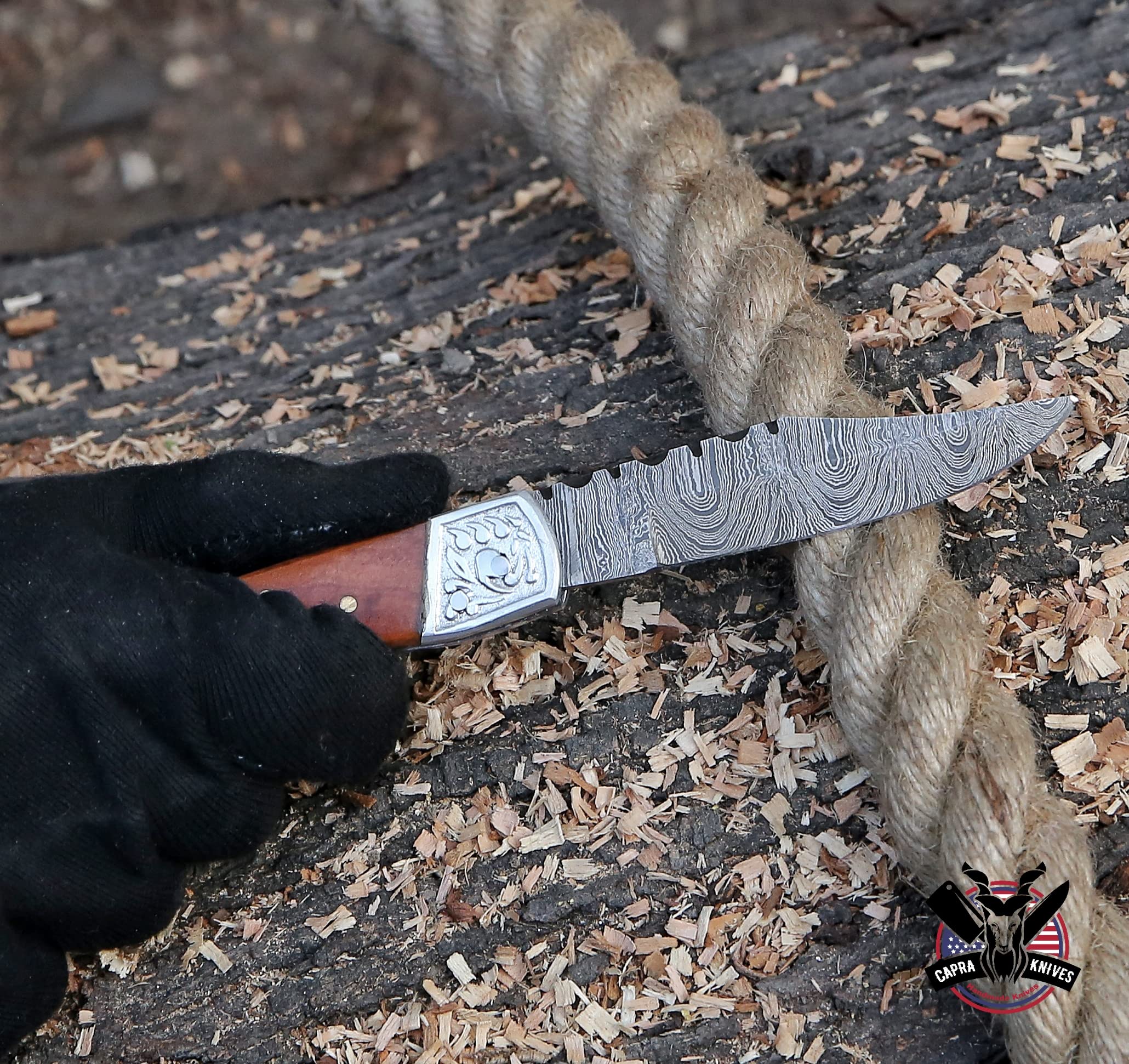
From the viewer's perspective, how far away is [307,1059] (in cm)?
124

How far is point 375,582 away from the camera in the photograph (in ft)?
4.31

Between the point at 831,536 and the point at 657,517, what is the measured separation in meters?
0.21

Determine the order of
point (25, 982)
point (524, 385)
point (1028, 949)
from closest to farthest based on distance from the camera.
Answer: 1. point (1028, 949)
2. point (25, 982)
3. point (524, 385)

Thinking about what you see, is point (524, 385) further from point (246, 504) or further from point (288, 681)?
point (288, 681)

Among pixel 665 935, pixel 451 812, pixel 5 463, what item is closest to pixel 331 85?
pixel 5 463

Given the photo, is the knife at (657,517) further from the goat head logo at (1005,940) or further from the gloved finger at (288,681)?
the goat head logo at (1005,940)

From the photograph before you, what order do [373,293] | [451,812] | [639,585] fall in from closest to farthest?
[451,812] → [639,585] → [373,293]

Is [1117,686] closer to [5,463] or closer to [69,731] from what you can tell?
[69,731]

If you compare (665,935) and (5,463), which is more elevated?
(5,463)

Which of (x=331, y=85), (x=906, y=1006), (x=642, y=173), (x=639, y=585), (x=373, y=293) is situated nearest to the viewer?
(x=906, y=1006)

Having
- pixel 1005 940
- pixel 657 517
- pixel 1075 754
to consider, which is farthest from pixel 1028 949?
pixel 657 517

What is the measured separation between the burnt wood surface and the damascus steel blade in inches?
6.0

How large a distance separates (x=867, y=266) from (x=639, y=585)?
0.68 meters

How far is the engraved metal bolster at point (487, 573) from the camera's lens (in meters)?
1.31
